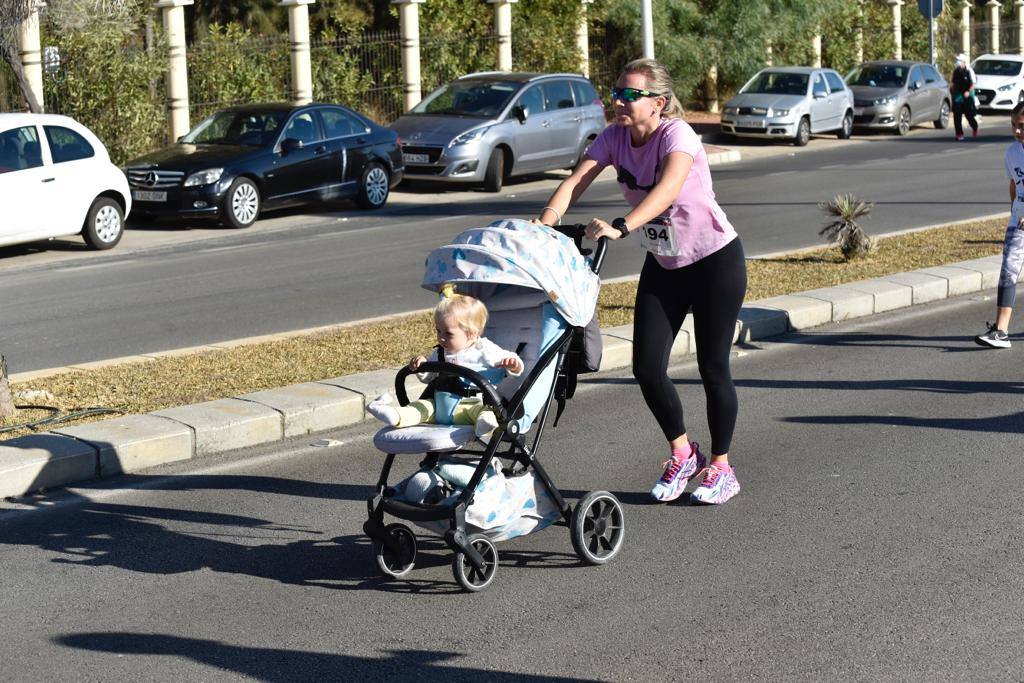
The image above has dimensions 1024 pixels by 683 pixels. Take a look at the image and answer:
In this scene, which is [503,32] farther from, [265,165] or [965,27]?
[965,27]

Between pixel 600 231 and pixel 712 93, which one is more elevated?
pixel 712 93

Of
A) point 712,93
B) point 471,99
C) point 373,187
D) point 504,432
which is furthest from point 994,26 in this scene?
point 504,432

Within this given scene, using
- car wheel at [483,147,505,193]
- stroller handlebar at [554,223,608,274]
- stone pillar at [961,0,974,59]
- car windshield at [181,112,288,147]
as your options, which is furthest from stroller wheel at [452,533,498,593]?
stone pillar at [961,0,974,59]

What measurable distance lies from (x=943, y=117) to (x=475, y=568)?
33045 millimetres

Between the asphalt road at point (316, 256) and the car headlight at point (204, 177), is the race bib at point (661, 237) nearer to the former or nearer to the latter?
the asphalt road at point (316, 256)

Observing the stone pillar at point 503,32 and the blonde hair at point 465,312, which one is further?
the stone pillar at point 503,32

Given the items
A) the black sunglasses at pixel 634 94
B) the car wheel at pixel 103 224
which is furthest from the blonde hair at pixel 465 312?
the car wheel at pixel 103 224

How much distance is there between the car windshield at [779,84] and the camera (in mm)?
31422

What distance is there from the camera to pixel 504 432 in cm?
558

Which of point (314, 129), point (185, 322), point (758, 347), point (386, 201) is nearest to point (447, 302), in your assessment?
point (758, 347)

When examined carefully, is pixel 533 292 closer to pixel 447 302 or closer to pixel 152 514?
pixel 447 302

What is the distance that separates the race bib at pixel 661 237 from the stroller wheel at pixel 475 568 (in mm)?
1533

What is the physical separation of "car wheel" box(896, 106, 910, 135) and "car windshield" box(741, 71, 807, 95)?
11.0ft

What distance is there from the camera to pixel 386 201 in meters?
21.9
